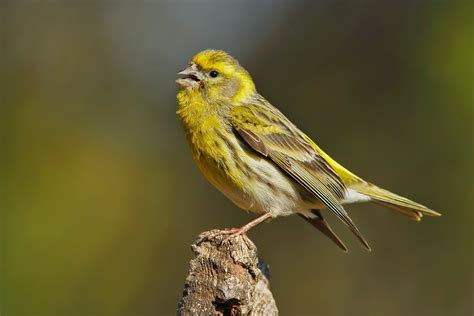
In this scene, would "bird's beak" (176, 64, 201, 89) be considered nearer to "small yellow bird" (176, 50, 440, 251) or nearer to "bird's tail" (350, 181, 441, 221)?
"small yellow bird" (176, 50, 440, 251)

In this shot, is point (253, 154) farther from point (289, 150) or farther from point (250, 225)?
point (250, 225)

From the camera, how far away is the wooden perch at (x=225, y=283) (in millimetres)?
5000

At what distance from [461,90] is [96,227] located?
4247 millimetres

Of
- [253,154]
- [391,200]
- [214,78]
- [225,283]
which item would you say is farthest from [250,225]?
[391,200]

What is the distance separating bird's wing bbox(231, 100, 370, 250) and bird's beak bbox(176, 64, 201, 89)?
16.2 inches

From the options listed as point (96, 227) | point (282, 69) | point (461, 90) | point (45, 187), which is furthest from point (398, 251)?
point (45, 187)

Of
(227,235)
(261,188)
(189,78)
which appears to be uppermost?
(189,78)

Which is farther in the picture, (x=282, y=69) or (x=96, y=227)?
(x=282, y=69)

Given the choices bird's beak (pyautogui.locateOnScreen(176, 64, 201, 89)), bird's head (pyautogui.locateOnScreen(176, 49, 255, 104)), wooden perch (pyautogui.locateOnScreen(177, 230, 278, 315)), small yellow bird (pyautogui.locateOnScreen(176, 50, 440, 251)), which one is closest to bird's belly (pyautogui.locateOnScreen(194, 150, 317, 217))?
Answer: small yellow bird (pyautogui.locateOnScreen(176, 50, 440, 251))

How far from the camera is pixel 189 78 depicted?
7070 mm

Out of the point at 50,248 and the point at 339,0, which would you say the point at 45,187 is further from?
the point at 339,0

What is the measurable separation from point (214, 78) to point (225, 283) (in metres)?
2.54

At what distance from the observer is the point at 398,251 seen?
31.0 ft

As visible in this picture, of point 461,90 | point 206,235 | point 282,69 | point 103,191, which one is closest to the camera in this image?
point 206,235
